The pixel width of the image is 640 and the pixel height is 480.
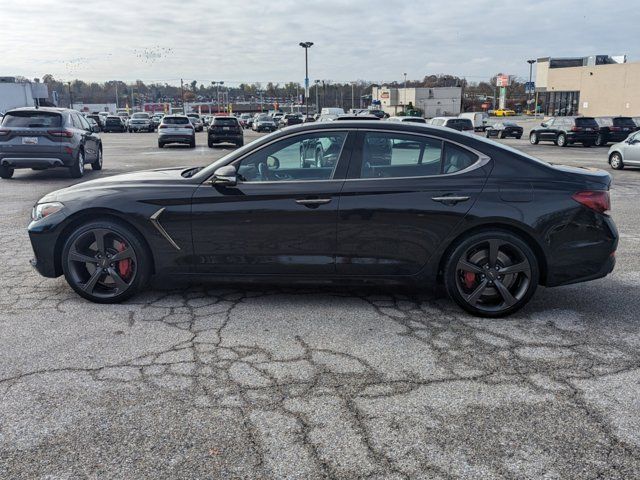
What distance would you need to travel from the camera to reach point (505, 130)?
38.9 meters

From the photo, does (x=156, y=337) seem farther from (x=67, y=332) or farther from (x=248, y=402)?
(x=248, y=402)

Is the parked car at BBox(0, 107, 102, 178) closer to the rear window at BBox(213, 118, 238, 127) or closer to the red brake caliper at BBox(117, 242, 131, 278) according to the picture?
the red brake caliper at BBox(117, 242, 131, 278)

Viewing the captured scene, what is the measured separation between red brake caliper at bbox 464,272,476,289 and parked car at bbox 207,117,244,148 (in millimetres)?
24400

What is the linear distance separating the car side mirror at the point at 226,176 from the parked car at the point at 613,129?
1192 inches

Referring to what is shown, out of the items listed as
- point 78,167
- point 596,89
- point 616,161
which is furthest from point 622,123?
point 596,89

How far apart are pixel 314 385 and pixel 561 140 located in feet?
101

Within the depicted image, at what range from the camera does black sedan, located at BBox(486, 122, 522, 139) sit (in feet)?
127

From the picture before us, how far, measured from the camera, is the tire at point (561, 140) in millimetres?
30453

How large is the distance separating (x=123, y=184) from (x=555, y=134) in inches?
1192

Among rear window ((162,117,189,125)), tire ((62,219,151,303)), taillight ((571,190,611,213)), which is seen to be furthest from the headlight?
rear window ((162,117,189,125))

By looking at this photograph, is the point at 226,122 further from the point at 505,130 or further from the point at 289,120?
the point at 289,120

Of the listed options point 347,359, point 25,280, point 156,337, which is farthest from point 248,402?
point 25,280

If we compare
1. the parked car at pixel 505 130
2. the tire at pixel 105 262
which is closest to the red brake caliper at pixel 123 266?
the tire at pixel 105 262

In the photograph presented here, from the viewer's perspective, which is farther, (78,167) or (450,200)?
(78,167)
